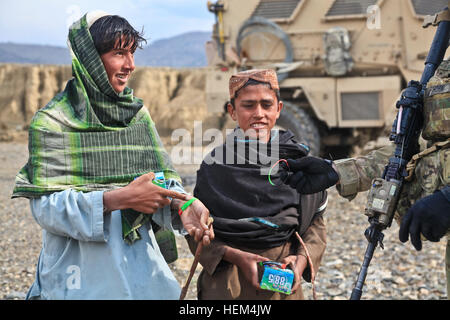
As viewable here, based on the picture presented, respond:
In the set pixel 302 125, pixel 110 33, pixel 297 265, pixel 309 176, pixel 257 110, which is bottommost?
pixel 297 265

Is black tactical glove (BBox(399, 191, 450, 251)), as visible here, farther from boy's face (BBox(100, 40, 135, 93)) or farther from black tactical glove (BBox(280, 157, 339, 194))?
boy's face (BBox(100, 40, 135, 93))

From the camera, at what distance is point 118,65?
6.61ft

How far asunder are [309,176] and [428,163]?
426 millimetres

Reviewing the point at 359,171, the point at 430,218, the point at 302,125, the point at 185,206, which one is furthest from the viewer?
the point at 302,125

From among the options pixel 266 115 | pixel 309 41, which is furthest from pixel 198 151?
pixel 266 115

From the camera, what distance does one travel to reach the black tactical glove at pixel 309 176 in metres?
2.11

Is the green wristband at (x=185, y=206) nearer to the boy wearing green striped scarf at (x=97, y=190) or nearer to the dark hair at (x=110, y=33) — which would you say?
the boy wearing green striped scarf at (x=97, y=190)

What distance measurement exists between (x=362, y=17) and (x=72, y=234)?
7399mm

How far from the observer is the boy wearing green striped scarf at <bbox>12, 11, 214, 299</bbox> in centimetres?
188

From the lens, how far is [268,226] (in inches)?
82.8

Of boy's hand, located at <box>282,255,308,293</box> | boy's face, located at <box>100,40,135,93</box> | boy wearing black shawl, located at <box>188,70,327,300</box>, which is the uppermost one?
boy's face, located at <box>100,40,135,93</box>

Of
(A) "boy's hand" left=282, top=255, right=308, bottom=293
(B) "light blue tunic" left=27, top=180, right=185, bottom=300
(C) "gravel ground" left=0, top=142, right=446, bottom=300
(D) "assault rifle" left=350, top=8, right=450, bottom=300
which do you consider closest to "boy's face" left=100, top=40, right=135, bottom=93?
(B) "light blue tunic" left=27, top=180, right=185, bottom=300

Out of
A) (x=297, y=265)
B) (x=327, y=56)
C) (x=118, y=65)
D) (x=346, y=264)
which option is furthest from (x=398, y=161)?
(x=327, y=56)

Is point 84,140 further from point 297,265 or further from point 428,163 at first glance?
point 428,163
